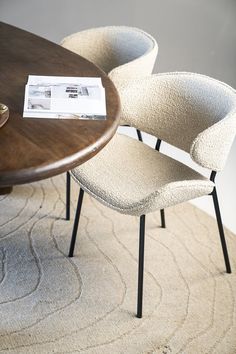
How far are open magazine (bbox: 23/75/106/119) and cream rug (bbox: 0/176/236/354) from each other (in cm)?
68

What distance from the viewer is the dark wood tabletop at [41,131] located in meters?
1.14

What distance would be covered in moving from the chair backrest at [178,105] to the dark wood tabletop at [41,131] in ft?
0.68

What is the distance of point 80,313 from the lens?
1676mm

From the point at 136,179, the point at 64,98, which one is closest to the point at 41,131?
the point at 64,98

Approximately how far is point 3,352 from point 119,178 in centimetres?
65

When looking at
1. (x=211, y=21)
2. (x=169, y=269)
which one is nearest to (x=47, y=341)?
(x=169, y=269)

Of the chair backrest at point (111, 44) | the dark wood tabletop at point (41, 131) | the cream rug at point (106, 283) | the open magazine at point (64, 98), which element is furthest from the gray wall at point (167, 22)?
the open magazine at point (64, 98)

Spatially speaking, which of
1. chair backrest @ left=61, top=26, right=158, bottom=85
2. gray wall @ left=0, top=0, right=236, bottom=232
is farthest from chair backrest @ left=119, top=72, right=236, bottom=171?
gray wall @ left=0, top=0, right=236, bottom=232

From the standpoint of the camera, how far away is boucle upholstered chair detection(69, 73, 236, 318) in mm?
1532

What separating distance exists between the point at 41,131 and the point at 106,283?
739mm

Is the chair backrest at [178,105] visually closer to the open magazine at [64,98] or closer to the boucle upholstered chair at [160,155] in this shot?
the boucle upholstered chair at [160,155]

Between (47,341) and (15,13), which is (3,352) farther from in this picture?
(15,13)

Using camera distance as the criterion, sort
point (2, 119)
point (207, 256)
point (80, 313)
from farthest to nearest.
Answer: point (207, 256) → point (80, 313) → point (2, 119)

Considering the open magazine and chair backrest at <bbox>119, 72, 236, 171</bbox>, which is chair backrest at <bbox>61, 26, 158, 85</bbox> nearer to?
chair backrest at <bbox>119, 72, 236, 171</bbox>
